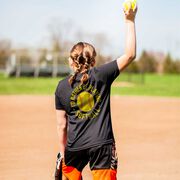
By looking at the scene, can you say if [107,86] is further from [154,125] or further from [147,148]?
[154,125]

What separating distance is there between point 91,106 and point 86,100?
6 centimetres

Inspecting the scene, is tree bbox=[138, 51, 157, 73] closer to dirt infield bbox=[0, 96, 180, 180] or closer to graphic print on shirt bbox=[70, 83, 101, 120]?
dirt infield bbox=[0, 96, 180, 180]

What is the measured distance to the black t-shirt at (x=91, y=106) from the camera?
158 inches

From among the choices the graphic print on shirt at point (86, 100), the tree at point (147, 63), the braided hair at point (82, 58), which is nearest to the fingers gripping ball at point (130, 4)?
the braided hair at point (82, 58)

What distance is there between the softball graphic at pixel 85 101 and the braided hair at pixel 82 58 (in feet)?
0.39

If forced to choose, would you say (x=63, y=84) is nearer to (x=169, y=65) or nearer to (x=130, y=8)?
(x=130, y=8)

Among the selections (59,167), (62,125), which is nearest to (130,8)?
(62,125)

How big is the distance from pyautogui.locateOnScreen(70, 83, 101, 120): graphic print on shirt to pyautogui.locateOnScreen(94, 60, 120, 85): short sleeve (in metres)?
0.11

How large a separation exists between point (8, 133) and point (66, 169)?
7916mm

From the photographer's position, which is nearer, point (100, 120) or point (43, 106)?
point (100, 120)

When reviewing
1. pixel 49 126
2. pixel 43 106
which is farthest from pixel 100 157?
pixel 43 106

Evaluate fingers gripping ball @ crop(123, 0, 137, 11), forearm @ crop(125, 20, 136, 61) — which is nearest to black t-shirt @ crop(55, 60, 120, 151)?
forearm @ crop(125, 20, 136, 61)

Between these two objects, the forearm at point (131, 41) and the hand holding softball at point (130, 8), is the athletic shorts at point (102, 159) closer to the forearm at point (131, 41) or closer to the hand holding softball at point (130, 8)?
the forearm at point (131, 41)

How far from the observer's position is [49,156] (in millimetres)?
8906
